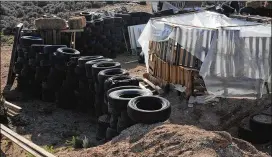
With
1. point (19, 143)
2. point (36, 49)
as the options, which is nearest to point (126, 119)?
point (19, 143)

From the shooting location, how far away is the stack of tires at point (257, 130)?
9.41 meters

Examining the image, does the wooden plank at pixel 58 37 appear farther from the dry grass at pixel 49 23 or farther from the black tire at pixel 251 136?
the black tire at pixel 251 136

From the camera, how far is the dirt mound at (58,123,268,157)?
5.74 metres

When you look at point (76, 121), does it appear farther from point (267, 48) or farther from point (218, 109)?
point (267, 48)

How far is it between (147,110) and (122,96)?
1230 millimetres

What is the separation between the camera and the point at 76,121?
1082 centimetres

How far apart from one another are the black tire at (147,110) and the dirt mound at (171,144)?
0.49 feet

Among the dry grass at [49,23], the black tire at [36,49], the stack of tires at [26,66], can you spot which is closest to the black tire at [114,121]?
the black tire at [36,49]

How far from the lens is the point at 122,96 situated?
843 centimetres

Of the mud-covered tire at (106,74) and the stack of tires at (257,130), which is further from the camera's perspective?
the mud-covered tire at (106,74)

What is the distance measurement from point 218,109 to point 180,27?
8.73ft

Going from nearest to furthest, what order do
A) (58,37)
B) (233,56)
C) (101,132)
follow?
1. (101,132)
2. (233,56)
3. (58,37)

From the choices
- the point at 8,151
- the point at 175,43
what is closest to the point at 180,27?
the point at 175,43

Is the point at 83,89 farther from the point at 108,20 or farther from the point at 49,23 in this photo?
the point at 108,20
